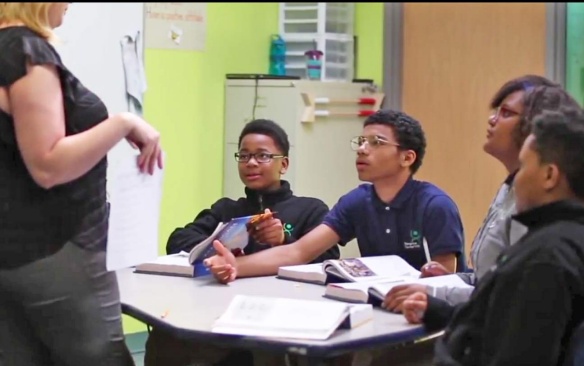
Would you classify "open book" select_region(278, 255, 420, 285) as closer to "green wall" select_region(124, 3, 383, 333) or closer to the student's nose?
the student's nose

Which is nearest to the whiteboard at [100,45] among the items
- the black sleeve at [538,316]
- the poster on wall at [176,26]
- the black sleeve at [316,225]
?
the poster on wall at [176,26]

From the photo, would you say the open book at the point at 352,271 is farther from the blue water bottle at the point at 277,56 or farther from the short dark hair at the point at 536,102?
the blue water bottle at the point at 277,56

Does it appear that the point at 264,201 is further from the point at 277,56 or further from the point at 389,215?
the point at 277,56

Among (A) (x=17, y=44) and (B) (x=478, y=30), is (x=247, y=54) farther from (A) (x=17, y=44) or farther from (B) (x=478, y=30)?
(A) (x=17, y=44)

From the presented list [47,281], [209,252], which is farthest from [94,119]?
[209,252]

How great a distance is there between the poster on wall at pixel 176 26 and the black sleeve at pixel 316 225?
141cm

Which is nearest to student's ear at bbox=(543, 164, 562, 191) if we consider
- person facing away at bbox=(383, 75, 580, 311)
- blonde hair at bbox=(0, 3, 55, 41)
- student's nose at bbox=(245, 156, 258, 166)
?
person facing away at bbox=(383, 75, 580, 311)

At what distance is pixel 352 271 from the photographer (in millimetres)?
2375

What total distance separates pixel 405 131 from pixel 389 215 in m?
0.28

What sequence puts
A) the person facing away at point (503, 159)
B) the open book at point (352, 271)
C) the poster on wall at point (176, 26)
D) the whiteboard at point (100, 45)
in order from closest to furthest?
the person facing away at point (503, 159) → the open book at point (352, 271) → the whiteboard at point (100, 45) → the poster on wall at point (176, 26)

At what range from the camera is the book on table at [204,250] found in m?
2.50

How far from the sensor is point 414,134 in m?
2.81

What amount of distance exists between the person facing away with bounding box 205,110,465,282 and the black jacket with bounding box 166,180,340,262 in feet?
0.45

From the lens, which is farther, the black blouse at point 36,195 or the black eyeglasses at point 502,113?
the black eyeglasses at point 502,113
